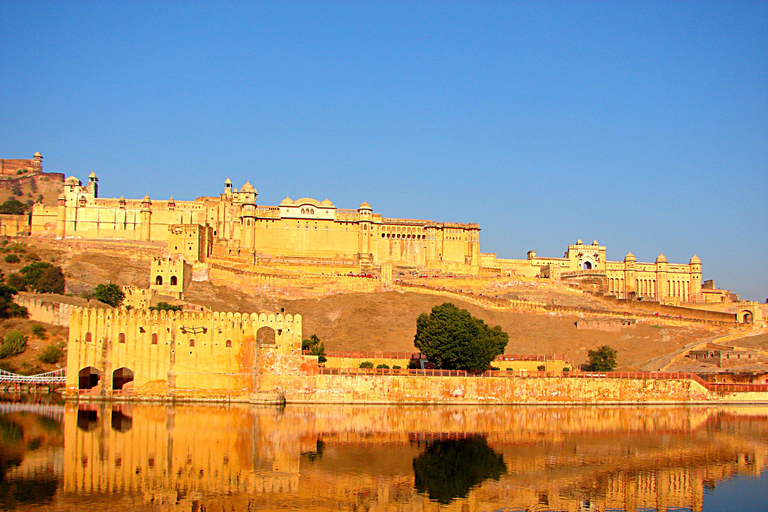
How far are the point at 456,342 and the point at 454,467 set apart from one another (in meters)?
17.1

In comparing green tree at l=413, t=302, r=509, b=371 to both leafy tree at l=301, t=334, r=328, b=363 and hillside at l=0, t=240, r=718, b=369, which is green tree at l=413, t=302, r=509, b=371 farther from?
hillside at l=0, t=240, r=718, b=369

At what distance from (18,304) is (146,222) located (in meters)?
33.0

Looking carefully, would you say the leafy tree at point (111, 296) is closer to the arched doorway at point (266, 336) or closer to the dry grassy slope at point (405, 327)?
the dry grassy slope at point (405, 327)

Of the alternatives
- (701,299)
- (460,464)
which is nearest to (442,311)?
(460,464)

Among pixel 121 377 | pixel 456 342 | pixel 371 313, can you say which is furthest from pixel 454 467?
pixel 371 313

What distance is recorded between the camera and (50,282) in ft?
A: 210

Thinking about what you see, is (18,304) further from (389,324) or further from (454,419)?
(454,419)

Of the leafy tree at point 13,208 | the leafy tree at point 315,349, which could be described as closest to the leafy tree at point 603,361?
the leafy tree at point 315,349

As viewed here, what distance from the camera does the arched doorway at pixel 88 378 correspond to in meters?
38.3

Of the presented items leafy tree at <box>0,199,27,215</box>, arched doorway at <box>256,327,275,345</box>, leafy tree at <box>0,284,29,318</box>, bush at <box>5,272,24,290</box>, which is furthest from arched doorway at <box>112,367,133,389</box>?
leafy tree at <box>0,199,27,215</box>

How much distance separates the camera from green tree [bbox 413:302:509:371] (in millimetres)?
42250

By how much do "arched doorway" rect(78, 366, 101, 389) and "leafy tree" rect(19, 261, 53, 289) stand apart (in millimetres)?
26812

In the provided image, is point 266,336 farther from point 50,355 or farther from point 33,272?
point 33,272

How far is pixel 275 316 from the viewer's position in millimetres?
37750
